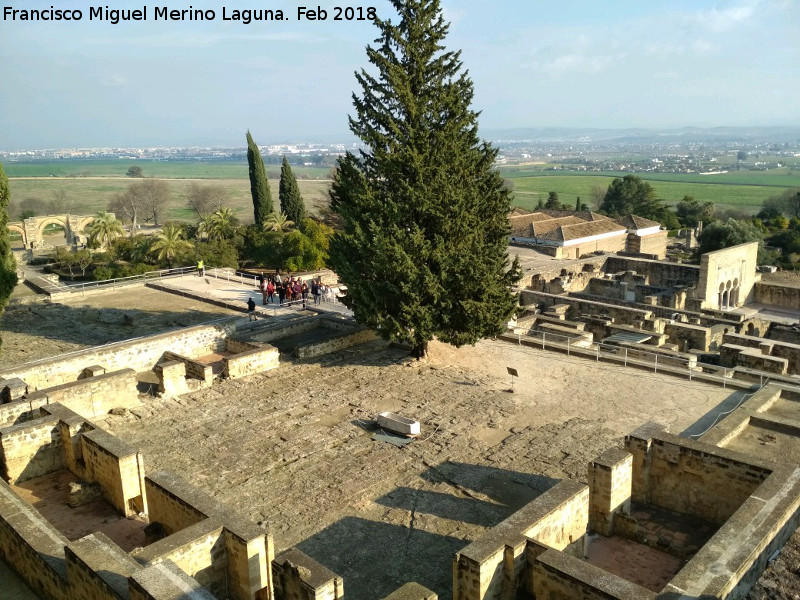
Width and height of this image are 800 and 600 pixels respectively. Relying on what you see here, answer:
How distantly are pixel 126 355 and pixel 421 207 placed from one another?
9731 mm

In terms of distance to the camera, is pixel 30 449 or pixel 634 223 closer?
pixel 30 449

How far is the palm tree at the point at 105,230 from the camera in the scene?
41938 mm

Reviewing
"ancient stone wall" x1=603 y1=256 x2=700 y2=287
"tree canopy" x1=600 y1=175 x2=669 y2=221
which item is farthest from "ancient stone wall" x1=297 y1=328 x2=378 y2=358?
"tree canopy" x1=600 y1=175 x2=669 y2=221

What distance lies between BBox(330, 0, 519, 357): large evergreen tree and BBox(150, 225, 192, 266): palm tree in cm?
2151

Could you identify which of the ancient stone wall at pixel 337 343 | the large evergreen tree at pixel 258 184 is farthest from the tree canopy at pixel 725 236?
the large evergreen tree at pixel 258 184

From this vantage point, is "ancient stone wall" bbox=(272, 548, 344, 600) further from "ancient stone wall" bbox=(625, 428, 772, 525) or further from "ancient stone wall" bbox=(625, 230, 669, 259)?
"ancient stone wall" bbox=(625, 230, 669, 259)

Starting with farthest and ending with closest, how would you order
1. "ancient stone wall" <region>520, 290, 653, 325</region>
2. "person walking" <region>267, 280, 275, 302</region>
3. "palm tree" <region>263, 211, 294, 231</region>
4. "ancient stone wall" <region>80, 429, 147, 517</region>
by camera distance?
"palm tree" <region>263, 211, 294, 231</region> → "person walking" <region>267, 280, 275, 302</region> → "ancient stone wall" <region>520, 290, 653, 325</region> → "ancient stone wall" <region>80, 429, 147, 517</region>

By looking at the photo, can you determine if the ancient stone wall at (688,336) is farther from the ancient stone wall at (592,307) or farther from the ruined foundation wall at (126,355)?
the ruined foundation wall at (126,355)

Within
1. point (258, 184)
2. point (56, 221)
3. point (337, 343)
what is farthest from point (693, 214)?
point (56, 221)

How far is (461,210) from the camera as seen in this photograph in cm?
1825

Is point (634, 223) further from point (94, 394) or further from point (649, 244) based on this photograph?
point (94, 394)

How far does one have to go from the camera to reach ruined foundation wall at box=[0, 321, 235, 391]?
1773 cm

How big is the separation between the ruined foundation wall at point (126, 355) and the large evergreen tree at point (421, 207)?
5.40 meters

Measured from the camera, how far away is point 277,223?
42.9m
